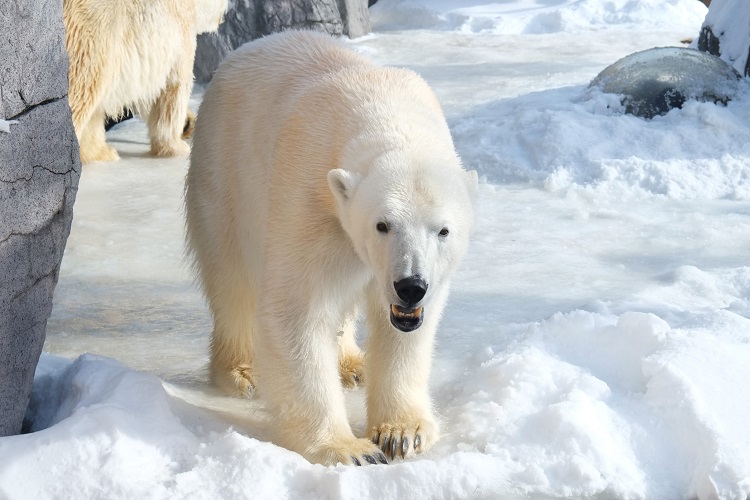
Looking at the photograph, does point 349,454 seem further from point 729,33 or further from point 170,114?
point 729,33

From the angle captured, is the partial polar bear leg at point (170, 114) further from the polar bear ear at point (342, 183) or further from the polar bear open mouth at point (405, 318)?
the polar bear open mouth at point (405, 318)

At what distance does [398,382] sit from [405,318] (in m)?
0.44

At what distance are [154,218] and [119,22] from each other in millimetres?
1156

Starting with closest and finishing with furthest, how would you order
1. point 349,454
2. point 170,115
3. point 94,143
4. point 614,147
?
1. point 349,454
2. point 614,147
3. point 94,143
4. point 170,115

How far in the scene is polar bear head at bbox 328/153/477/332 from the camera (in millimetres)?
2523

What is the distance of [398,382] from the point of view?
118 inches

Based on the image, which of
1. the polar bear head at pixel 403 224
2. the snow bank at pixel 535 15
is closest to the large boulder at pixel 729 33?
the snow bank at pixel 535 15

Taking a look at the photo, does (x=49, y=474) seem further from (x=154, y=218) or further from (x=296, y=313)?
(x=154, y=218)

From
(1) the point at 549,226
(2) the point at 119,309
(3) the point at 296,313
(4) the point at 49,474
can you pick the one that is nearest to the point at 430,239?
(3) the point at 296,313

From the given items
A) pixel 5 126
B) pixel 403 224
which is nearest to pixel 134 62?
pixel 5 126

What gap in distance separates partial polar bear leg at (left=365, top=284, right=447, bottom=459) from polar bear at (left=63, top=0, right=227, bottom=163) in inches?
120

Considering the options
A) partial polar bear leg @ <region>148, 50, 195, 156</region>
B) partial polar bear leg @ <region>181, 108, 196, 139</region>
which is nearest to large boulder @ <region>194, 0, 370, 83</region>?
partial polar bear leg @ <region>181, 108, 196, 139</region>

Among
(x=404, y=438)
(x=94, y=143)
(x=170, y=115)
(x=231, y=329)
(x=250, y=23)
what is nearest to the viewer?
(x=404, y=438)

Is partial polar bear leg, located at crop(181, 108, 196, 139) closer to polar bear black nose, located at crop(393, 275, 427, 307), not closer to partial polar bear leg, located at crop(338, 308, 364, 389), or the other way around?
partial polar bear leg, located at crop(338, 308, 364, 389)
